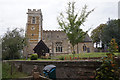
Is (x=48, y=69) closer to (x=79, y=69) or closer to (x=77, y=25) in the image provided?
(x=79, y=69)

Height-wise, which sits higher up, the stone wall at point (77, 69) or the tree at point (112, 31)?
the tree at point (112, 31)

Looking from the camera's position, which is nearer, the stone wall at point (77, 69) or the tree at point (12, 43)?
the stone wall at point (77, 69)

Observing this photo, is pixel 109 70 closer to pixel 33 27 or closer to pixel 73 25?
pixel 73 25

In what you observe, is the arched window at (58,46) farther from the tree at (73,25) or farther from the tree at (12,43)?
the tree at (73,25)

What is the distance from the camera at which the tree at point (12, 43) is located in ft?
70.8

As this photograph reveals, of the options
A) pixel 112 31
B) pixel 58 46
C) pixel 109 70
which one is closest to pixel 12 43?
pixel 58 46

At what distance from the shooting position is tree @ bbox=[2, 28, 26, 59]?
21577 millimetres

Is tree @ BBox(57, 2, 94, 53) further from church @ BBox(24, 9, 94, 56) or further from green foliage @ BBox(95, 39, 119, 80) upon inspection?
church @ BBox(24, 9, 94, 56)

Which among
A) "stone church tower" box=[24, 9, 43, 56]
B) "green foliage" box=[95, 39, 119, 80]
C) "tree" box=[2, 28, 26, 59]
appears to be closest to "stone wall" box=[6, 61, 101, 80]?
"green foliage" box=[95, 39, 119, 80]

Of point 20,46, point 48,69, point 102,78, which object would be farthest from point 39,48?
point 102,78

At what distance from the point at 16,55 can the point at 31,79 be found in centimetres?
2010

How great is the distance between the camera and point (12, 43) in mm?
21328

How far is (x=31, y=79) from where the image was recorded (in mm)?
5719

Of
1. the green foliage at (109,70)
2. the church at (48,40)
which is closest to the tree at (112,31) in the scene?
the church at (48,40)
